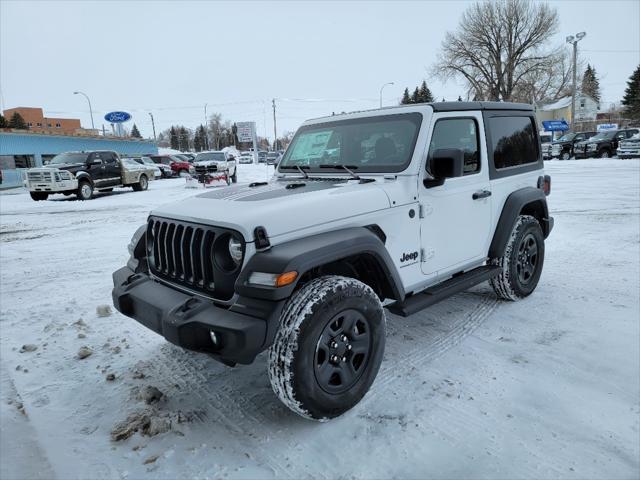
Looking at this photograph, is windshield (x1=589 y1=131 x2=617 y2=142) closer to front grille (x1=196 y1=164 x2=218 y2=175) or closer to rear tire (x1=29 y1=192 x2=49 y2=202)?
front grille (x1=196 y1=164 x2=218 y2=175)

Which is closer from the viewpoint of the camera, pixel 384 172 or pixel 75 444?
pixel 75 444

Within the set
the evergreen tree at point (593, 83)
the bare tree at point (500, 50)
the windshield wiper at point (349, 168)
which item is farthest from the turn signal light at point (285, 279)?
the evergreen tree at point (593, 83)

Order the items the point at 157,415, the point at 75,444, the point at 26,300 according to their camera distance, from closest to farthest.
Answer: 1. the point at 75,444
2. the point at 157,415
3. the point at 26,300

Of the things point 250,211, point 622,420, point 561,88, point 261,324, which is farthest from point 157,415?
point 561,88

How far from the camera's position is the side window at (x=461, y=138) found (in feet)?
12.2

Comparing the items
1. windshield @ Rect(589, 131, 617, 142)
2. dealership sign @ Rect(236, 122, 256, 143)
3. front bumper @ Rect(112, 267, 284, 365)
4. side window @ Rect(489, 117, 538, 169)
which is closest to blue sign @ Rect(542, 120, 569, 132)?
windshield @ Rect(589, 131, 617, 142)

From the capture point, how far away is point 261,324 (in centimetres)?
246

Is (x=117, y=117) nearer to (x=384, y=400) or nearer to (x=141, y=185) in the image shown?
(x=141, y=185)

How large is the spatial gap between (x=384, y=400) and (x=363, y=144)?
6.83 feet

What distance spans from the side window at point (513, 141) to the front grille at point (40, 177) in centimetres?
1695

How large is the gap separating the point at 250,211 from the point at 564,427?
231 cm

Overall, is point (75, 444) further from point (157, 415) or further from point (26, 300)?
point (26, 300)

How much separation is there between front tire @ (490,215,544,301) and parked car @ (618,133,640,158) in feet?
79.0

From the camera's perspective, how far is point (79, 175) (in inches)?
685
